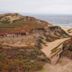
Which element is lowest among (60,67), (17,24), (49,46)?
(60,67)

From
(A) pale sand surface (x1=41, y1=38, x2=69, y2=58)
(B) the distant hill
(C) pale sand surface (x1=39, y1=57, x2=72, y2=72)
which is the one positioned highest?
(B) the distant hill

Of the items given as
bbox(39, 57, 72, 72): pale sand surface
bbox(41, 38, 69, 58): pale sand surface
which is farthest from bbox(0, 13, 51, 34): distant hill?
bbox(39, 57, 72, 72): pale sand surface

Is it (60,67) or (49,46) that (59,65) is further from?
(49,46)

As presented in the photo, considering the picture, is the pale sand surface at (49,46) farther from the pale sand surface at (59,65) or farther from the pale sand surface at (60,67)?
the pale sand surface at (60,67)

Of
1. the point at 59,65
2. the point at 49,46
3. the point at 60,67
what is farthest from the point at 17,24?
the point at 60,67

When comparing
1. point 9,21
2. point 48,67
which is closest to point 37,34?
point 9,21

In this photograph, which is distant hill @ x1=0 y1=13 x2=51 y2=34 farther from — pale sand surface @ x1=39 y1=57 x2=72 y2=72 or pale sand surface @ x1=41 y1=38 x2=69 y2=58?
pale sand surface @ x1=39 y1=57 x2=72 y2=72

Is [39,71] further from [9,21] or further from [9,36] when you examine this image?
[9,21]

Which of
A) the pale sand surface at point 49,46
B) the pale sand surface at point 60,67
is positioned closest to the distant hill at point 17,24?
the pale sand surface at point 49,46

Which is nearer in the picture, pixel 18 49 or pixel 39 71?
pixel 39 71

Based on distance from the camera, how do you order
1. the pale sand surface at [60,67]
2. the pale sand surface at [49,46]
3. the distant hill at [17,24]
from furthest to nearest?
the distant hill at [17,24]
the pale sand surface at [49,46]
the pale sand surface at [60,67]

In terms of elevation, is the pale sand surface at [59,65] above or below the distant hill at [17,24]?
below
